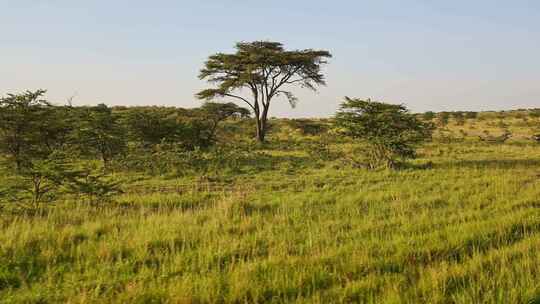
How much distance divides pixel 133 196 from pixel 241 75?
17.6 meters

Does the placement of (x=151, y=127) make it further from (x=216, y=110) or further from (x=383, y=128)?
(x=383, y=128)

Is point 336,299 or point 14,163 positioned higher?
point 14,163

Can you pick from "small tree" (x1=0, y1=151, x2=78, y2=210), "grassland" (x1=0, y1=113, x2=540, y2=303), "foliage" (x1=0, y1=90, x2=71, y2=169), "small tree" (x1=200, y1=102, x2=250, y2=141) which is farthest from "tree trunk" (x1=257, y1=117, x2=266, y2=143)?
"small tree" (x1=0, y1=151, x2=78, y2=210)

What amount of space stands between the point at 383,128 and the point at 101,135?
34.0 ft

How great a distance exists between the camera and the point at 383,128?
44.4 feet

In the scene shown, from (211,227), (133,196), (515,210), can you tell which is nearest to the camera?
(211,227)

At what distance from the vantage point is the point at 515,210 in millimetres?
5938

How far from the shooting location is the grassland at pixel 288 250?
10.2 feet

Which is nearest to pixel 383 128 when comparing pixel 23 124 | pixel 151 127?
pixel 151 127

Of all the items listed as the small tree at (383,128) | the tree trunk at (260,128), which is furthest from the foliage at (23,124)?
the tree trunk at (260,128)

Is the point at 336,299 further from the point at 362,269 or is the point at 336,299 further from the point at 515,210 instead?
the point at 515,210

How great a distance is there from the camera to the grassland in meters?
3.10

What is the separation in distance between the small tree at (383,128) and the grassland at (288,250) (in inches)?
214

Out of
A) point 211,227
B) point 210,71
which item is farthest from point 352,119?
point 210,71
